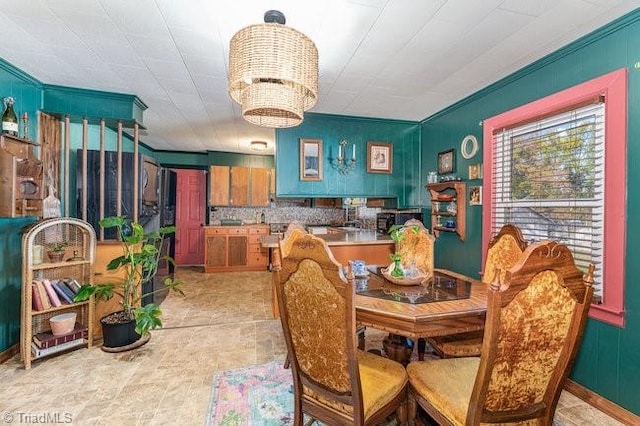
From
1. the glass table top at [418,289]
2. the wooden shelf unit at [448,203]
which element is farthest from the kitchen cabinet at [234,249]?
the glass table top at [418,289]

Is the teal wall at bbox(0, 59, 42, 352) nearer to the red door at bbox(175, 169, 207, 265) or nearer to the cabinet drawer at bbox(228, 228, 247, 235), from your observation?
the cabinet drawer at bbox(228, 228, 247, 235)

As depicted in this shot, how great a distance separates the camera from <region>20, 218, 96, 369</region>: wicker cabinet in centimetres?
232

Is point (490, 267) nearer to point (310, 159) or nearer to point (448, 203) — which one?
point (448, 203)

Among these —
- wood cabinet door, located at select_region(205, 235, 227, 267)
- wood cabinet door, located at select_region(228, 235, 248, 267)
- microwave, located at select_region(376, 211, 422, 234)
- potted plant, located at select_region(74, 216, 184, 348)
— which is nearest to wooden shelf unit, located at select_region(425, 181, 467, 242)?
microwave, located at select_region(376, 211, 422, 234)

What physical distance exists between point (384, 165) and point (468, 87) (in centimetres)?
145

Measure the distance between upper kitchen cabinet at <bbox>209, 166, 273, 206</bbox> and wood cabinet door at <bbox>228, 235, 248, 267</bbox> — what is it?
2.47ft

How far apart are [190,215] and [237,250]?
146cm

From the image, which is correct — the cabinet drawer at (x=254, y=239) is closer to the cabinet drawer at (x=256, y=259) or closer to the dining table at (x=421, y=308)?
the cabinet drawer at (x=256, y=259)

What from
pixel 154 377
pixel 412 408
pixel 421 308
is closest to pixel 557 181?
pixel 421 308

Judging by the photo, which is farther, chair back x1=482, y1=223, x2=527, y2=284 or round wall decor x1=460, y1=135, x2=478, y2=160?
round wall decor x1=460, y1=135, x2=478, y2=160

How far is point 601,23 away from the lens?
1900 millimetres

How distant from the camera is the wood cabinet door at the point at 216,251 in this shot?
568 cm

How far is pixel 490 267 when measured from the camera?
2.20 meters

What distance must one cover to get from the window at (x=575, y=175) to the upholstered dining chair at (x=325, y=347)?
5.29ft
